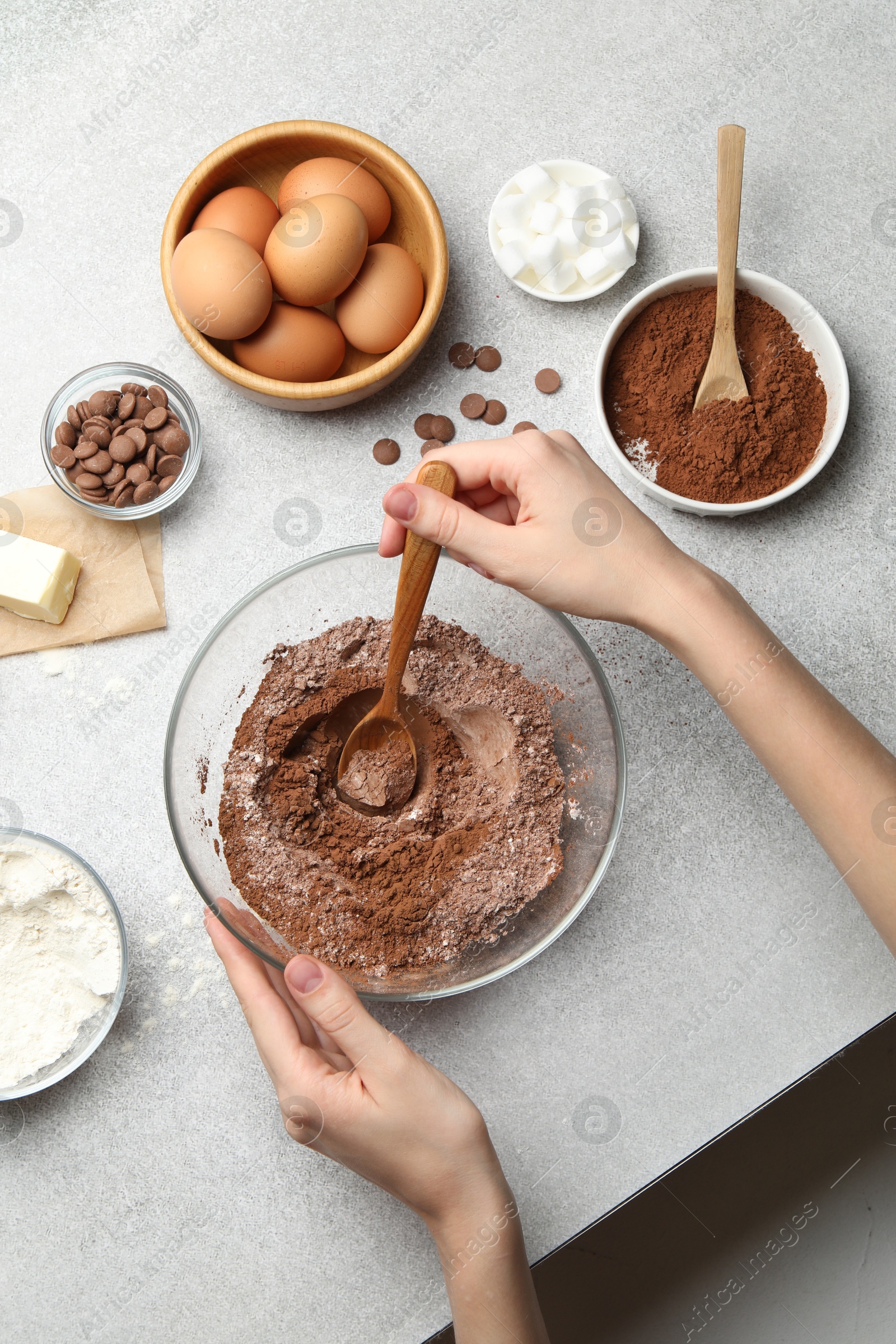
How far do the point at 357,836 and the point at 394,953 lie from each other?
19 centimetres

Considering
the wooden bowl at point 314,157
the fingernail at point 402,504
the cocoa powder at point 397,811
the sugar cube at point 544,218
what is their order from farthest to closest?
the sugar cube at point 544,218 → the wooden bowl at point 314,157 → the cocoa powder at point 397,811 → the fingernail at point 402,504

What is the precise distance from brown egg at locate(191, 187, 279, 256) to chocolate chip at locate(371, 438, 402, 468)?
363 millimetres

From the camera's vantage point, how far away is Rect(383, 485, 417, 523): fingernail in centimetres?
116

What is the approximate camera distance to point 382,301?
1443mm

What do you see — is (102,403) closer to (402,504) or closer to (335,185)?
(335,185)

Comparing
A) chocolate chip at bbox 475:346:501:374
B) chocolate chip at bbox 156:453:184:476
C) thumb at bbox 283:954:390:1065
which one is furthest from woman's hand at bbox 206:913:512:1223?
chocolate chip at bbox 475:346:501:374

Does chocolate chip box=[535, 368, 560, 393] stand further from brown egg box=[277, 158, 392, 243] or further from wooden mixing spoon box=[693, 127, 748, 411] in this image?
brown egg box=[277, 158, 392, 243]

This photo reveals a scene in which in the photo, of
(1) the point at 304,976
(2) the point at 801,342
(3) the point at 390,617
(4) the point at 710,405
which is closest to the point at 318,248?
(3) the point at 390,617

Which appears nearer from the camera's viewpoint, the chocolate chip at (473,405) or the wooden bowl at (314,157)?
the wooden bowl at (314,157)

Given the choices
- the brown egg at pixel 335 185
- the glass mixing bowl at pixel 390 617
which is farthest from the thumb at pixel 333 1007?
the brown egg at pixel 335 185

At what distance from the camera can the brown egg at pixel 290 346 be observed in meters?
1.44

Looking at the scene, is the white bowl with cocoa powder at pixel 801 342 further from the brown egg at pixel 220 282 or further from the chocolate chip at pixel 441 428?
the brown egg at pixel 220 282

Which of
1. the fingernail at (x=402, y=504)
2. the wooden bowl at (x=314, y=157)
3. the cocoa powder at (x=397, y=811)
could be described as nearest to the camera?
the fingernail at (x=402, y=504)

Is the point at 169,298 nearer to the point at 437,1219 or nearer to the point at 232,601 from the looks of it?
the point at 232,601
